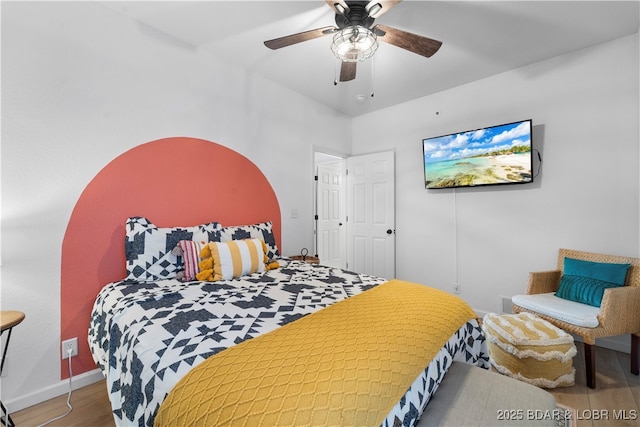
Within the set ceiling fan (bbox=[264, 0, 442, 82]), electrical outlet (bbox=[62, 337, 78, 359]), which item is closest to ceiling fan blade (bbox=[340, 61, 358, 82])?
ceiling fan (bbox=[264, 0, 442, 82])

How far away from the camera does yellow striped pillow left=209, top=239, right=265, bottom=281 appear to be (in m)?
2.02

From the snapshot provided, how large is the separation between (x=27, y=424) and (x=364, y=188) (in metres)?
3.79

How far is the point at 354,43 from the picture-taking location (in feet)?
5.97

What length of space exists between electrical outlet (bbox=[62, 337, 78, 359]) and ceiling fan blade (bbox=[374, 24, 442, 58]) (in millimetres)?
2885

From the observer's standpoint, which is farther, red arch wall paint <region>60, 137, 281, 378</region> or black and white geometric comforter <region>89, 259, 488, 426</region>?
red arch wall paint <region>60, 137, 281, 378</region>

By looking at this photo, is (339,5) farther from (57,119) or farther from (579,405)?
(579,405)

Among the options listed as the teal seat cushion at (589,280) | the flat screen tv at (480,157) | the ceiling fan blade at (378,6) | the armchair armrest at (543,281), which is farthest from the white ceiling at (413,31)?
the armchair armrest at (543,281)

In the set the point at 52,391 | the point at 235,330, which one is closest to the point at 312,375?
the point at 235,330

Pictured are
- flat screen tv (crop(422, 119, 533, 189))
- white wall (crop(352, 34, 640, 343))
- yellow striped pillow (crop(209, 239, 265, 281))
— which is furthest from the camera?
flat screen tv (crop(422, 119, 533, 189))

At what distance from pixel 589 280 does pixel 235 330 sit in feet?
9.02

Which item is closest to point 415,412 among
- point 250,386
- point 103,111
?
point 250,386

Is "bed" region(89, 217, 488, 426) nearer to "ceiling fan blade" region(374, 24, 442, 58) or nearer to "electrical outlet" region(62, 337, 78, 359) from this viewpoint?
"electrical outlet" region(62, 337, 78, 359)

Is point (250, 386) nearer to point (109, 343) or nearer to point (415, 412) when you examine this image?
point (415, 412)

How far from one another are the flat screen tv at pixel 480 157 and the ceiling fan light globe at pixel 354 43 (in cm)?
180
